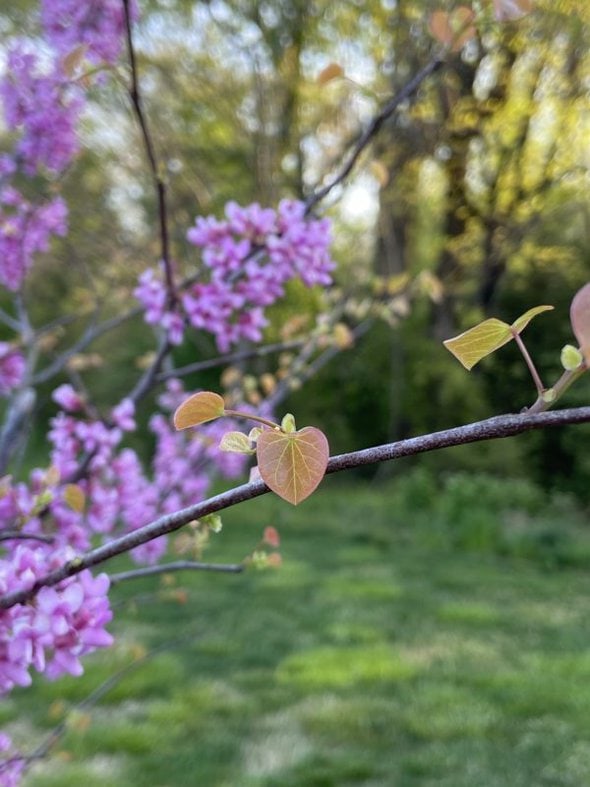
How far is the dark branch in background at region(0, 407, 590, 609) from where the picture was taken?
60 cm

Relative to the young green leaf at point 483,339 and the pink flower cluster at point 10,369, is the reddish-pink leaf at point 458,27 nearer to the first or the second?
the young green leaf at point 483,339

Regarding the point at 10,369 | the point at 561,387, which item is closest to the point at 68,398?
the point at 10,369

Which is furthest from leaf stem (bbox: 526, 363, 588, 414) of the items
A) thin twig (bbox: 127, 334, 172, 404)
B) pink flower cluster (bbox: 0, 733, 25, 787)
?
thin twig (bbox: 127, 334, 172, 404)

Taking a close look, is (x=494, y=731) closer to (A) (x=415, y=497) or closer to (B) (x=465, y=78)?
(A) (x=415, y=497)

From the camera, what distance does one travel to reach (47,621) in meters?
0.89

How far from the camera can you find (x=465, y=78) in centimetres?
798

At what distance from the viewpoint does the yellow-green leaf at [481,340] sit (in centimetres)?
69

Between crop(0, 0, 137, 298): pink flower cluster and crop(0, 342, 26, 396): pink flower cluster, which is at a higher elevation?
crop(0, 0, 137, 298): pink flower cluster

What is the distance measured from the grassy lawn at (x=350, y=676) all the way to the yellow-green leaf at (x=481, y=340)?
1.11 m

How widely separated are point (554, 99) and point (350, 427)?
397cm

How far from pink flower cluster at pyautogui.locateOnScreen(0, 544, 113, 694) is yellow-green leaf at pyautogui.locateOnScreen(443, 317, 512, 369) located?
0.48 m

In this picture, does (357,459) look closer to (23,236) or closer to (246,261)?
(246,261)

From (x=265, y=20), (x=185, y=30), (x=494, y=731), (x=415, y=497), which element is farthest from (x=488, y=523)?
(x=185, y=30)

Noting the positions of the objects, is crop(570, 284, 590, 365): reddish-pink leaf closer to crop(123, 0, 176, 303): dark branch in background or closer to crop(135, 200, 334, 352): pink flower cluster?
crop(123, 0, 176, 303): dark branch in background
